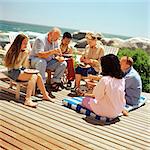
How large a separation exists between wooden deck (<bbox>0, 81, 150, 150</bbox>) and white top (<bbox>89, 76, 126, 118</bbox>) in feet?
0.52

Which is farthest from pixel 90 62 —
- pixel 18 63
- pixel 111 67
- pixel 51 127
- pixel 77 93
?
pixel 51 127

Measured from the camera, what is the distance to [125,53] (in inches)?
298

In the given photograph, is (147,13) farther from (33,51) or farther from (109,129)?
(33,51)

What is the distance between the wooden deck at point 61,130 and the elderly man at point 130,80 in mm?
408

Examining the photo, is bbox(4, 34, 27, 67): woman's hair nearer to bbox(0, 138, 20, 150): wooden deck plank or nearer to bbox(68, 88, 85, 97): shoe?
bbox(68, 88, 85, 97): shoe

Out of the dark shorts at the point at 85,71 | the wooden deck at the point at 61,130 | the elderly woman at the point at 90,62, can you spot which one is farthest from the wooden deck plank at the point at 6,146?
the dark shorts at the point at 85,71

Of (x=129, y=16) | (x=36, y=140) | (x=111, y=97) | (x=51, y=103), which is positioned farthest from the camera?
(x=51, y=103)

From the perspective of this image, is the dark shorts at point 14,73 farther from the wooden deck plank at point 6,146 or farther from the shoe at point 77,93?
the wooden deck plank at point 6,146

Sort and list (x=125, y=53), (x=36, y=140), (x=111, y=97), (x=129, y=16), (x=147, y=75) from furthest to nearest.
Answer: (x=125, y=53), (x=147, y=75), (x=129, y=16), (x=111, y=97), (x=36, y=140)

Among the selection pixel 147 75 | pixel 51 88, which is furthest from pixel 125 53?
pixel 51 88

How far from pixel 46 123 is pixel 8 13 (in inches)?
51.1

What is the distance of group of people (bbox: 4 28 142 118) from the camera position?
3.76 m

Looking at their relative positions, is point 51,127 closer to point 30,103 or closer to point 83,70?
point 30,103

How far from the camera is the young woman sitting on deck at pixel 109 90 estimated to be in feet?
12.2
